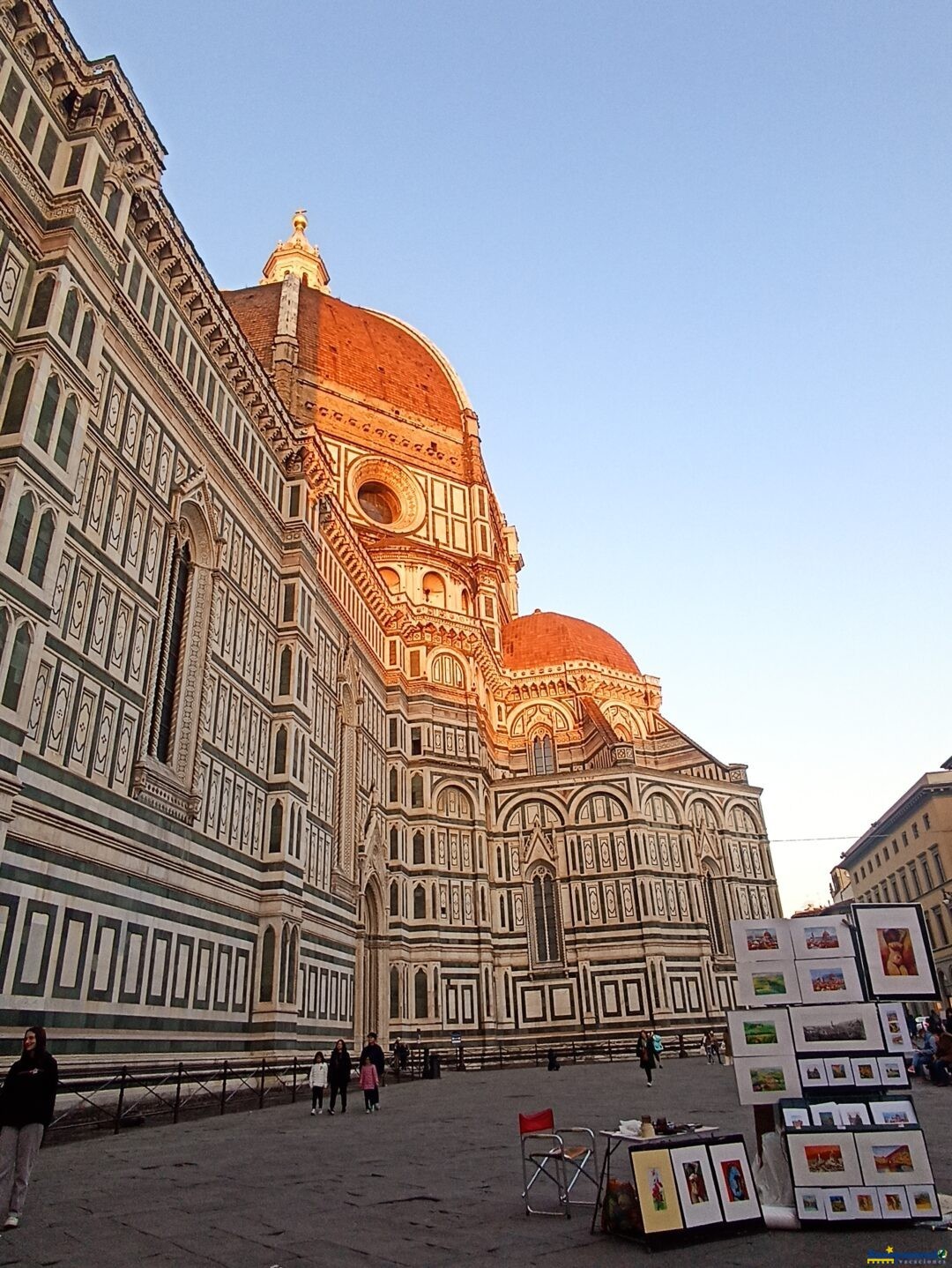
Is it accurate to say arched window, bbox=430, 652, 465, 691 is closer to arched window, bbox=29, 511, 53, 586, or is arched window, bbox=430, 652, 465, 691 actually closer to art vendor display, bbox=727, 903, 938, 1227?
arched window, bbox=29, 511, 53, 586

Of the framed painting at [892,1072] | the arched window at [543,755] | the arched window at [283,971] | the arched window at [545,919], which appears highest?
the arched window at [543,755]

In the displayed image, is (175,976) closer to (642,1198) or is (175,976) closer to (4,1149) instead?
(4,1149)

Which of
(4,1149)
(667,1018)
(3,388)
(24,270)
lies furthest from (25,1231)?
(667,1018)

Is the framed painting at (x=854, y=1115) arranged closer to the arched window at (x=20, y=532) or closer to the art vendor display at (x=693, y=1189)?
the art vendor display at (x=693, y=1189)

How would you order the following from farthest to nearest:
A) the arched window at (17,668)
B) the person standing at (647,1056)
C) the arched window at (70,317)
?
the person standing at (647,1056) < the arched window at (70,317) < the arched window at (17,668)

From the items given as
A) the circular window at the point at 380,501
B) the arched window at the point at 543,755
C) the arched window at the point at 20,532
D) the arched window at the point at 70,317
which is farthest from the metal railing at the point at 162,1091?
the circular window at the point at 380,501

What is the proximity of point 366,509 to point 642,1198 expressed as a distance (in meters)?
36.8

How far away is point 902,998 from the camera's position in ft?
18.5

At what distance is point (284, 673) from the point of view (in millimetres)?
21750

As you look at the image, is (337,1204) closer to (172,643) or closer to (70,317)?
(172,643)

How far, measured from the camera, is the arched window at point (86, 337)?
1416 centimetres

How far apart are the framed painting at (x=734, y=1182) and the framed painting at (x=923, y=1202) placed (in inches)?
33.1

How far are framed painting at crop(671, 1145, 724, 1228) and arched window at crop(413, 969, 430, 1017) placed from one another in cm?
2621

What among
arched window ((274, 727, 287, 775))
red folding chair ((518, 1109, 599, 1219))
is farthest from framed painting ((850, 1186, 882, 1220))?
arched window ((274, 727, 287, 775))
